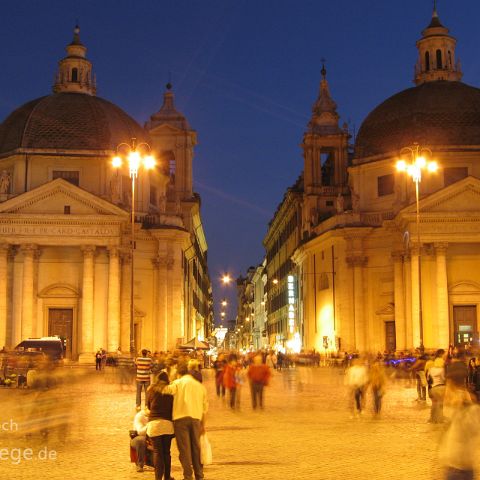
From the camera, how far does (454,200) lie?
58750 mm

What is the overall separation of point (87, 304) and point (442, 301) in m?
23.2

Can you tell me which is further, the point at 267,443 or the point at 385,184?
the point at 385,184

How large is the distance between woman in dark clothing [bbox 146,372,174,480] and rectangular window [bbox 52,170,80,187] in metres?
52.5

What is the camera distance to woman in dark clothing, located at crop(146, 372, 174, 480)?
1330 cm

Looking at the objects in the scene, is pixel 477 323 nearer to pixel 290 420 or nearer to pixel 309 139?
pixel 309 139

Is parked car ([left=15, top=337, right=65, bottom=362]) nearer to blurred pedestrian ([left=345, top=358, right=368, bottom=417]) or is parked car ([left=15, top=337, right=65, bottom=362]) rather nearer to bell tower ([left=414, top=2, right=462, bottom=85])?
blurred pedestrian ([left=345, top=358, right=368, bottom=417])

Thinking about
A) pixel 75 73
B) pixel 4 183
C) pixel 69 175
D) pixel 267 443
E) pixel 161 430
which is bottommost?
pixel 267 443

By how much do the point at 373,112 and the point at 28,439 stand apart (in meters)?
56.3

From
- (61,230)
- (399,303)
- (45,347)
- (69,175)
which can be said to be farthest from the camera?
(69,175)

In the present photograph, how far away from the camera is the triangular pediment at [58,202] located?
5903 cm

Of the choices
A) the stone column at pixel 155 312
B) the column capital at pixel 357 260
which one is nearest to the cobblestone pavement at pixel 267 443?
the stone column at pixel 155 312

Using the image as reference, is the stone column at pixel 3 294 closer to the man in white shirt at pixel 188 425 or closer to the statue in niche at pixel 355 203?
the statue in niche at pixel 355 203

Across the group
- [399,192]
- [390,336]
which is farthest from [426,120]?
[390,336]

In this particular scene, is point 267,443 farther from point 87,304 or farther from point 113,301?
point 87,304
